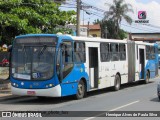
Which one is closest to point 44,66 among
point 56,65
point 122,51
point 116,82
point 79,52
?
point 56,65

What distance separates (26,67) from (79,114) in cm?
468

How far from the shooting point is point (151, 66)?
1139 inches

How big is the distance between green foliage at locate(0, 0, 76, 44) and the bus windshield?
4693 mm

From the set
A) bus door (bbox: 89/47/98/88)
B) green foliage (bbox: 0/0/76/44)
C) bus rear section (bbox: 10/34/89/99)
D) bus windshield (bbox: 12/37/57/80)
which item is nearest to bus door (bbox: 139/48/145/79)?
green foliage (bbox: 0/0/76/44)

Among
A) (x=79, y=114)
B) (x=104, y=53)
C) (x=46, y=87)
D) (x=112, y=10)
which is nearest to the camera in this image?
(x=79, y=114)

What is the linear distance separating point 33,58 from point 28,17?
6.92 metres

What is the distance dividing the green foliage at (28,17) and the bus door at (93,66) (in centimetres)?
452

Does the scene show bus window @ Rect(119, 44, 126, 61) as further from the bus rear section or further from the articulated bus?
the bus rear section

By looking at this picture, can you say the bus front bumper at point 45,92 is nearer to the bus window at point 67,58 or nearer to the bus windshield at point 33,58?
the bus windshield at point 33,58

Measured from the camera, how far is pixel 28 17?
75.9ft

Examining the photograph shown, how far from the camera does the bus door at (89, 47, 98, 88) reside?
1938cm

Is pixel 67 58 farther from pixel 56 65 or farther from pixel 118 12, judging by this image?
pixel 118 12

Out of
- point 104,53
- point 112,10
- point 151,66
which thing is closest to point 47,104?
point 104,53

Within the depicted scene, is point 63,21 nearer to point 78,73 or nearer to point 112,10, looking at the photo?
point 78,73
